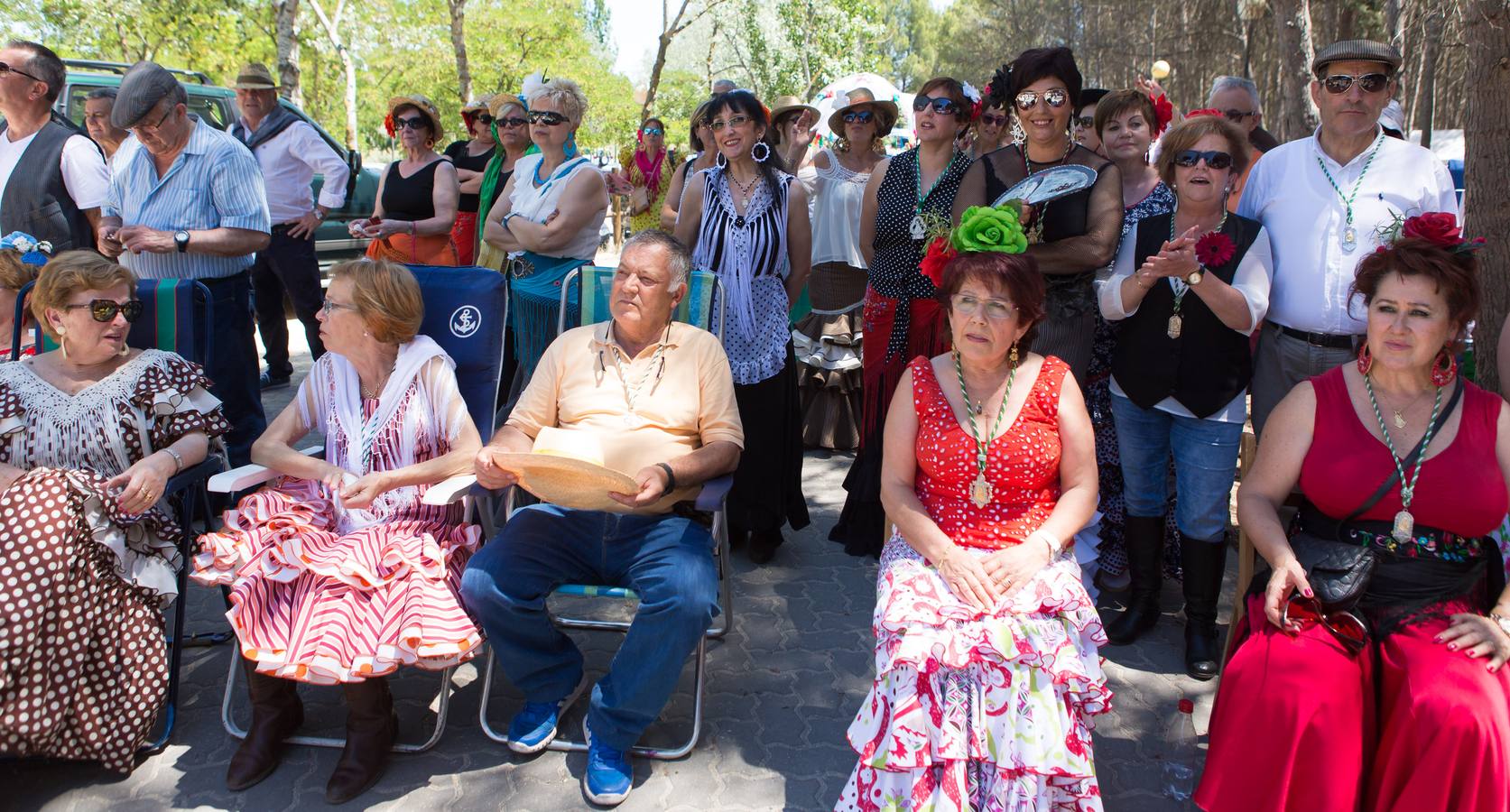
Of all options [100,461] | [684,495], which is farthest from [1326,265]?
[100,461]

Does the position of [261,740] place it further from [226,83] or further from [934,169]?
[226,83]

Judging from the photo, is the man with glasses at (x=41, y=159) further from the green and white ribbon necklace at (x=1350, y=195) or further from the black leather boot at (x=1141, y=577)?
the green and white ribbon necklace at (x=1350, y=195)

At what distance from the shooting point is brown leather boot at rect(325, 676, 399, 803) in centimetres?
270

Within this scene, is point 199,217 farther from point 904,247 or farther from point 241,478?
point 904,247

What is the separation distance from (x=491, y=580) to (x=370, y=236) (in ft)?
11.7

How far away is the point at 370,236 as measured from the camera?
5.70 meters

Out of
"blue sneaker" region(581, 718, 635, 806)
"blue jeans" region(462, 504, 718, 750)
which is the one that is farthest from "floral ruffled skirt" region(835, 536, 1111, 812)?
"blue sneaker" region(581, 718, 635, 806)

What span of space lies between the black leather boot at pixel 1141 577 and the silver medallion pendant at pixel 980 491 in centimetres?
112

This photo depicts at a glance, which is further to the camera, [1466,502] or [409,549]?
[409,549]

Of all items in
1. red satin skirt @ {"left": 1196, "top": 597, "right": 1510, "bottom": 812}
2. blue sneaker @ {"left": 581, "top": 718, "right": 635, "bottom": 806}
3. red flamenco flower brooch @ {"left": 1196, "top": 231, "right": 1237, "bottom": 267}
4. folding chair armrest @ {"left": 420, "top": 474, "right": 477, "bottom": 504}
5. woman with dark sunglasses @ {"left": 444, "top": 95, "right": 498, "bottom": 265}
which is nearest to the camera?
red satin skirt @ {"left": 1196, "top": 597, "right": 1510, "bottom": 812}

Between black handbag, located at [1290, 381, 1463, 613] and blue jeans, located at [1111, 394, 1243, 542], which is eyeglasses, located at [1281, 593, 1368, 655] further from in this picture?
blue jeans, located at [1111, 394, 1243, 542]

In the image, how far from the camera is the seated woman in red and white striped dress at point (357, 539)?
2.62 meters

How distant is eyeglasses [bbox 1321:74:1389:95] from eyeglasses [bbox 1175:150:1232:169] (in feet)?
1.36

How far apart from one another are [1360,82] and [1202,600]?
173 centimetres
